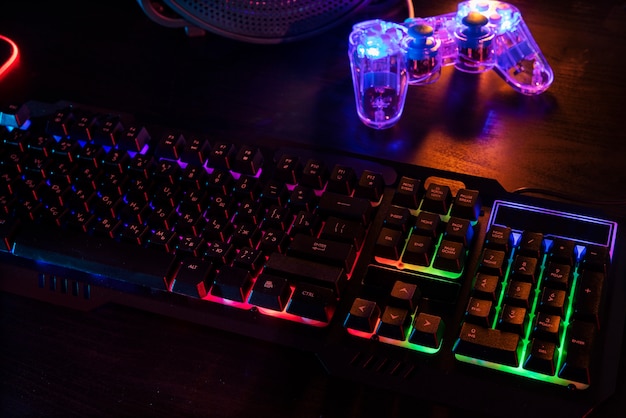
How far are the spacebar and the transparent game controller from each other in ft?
1.11

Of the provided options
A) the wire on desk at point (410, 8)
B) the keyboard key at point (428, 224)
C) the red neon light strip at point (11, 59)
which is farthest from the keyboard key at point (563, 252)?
the red neon light strip at point (11, 59)

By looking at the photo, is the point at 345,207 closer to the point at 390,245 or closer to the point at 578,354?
the point at 390,245

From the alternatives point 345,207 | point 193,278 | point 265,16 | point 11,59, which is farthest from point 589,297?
point 11,59

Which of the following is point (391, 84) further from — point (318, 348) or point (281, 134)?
→ point (318, 348)

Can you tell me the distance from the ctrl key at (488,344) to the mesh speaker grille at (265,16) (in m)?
0.57

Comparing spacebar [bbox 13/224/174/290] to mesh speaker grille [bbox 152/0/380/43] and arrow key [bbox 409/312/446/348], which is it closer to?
arrow key [bbox 409/312/446/348]

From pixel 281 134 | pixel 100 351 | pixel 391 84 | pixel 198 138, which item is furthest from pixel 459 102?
pixel 100 351

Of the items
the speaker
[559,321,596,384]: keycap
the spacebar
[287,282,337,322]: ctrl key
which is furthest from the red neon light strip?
[559,321,596,384]: keycap

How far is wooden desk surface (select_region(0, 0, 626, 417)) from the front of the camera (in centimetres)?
70

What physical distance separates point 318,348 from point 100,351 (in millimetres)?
231

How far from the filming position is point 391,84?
2.94 feet

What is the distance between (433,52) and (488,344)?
44 centimetres

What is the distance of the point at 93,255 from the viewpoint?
0.77m

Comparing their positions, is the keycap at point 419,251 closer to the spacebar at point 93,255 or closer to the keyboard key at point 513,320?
the keyboard key at point 513,320
